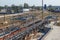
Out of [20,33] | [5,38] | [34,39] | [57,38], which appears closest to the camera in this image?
[5,38]

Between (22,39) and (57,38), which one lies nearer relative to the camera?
(22,39)

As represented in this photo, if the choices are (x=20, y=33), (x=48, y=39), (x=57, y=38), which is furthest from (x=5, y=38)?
(x=57, y=38)

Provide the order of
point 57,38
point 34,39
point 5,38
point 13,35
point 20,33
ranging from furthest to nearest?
point 57,38, point 34,39, point 20,33, point 13,35, point 5,38

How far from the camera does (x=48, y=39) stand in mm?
15680

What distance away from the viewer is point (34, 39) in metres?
15.3

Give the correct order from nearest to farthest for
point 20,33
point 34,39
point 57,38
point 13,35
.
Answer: point 13,35 → point 20,33 → point 34,39 → point 57,38

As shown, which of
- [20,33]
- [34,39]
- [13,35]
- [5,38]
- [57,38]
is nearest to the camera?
[5,38]

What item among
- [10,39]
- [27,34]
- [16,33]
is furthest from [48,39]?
[10,39]

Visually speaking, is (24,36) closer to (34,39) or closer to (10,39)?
(34,39)

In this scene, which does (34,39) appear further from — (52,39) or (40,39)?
(52,39)

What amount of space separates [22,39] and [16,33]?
1.13 metres

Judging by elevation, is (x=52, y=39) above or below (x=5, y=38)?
below

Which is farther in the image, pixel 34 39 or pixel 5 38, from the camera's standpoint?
pixel 34 39

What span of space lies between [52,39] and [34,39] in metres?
1.84
